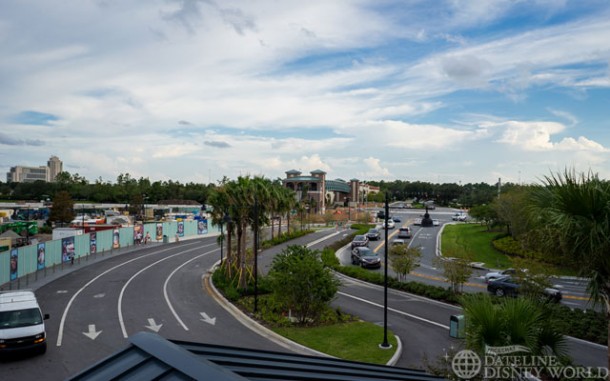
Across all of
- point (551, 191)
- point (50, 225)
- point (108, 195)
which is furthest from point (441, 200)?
point (551, 191)

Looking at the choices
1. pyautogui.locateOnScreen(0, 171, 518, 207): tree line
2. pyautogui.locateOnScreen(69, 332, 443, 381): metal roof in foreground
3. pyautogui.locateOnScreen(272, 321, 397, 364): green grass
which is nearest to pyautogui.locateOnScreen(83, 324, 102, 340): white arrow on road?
pyautogui.locateOnScreen(272, 321, 397, 364): green grass

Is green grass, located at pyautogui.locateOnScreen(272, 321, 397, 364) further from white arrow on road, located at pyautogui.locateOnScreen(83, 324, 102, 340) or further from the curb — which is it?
white arrow on road, located at pyautogui.locateOnScreen(83, 324, 102, 340)

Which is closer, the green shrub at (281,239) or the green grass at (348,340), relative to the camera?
the green grass at (348,340)

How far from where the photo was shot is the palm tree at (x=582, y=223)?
31.7ft

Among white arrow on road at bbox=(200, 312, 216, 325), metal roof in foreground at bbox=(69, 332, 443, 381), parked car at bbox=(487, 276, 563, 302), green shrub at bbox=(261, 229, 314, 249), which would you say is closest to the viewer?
metal roof in foreground at bbox=(69, 332, 443, 381)

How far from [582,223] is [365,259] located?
29.5 meters

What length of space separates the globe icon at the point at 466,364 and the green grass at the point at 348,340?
7.17m

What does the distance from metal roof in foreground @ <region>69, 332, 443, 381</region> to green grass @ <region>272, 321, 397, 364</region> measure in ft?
33.3

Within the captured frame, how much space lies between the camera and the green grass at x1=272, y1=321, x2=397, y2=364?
17.0 meters

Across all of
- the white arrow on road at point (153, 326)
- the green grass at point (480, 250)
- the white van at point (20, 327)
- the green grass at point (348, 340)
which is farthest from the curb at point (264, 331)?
the white van at point (20, 327)

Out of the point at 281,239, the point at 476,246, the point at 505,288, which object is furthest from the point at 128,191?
the point at 505,288

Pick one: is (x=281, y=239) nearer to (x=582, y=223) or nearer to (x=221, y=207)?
(x=221, y=207)

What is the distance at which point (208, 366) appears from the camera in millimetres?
4574

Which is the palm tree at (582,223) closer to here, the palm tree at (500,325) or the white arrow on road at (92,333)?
the palm tree at (500,325)
